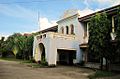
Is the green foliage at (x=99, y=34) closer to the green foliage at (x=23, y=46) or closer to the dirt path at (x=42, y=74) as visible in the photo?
the dirt path at (x=42, y=74)

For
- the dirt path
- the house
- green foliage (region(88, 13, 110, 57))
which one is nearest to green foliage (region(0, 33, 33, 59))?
the house

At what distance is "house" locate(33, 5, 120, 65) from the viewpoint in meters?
28.3

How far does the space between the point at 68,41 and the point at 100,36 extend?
7.55 m

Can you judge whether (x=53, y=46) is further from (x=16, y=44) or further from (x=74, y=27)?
(x=16, y=44)

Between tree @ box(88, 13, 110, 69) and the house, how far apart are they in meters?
1.84

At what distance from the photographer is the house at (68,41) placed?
92.7 feet

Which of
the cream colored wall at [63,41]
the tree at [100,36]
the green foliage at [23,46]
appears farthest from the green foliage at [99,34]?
the green foliage at [23,46]

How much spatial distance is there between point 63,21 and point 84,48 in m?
5.79

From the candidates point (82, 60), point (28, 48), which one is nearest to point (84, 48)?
point (82, 60)

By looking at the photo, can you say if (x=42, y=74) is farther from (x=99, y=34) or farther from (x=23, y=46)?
(x=23, y=46)

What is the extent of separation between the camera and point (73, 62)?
31078 mm

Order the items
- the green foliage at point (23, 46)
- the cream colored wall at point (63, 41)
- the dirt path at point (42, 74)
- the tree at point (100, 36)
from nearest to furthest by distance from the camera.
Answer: the dirt path at point (42, 74) < the tree at point (100, 36) < the cream colored wall at point (63, 41) < the green foliage at point (23, 46)

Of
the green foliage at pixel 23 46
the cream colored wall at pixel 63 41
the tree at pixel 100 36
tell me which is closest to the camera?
the tree at pixel 100 36

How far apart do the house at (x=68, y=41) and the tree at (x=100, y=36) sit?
184 cm
